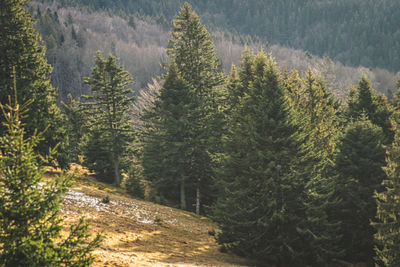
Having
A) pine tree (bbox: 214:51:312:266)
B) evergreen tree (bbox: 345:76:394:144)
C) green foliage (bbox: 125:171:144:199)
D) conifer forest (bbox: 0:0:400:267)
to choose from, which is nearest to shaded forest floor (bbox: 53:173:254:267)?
conifer forest (bbox: 0:0:400:267)

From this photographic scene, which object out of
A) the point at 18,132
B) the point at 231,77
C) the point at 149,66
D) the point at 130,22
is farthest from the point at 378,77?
the point at 18,132

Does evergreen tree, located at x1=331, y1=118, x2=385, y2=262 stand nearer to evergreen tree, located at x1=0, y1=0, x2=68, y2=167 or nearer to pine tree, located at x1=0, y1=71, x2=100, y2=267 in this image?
pine tree, located at x1=0, y1=71, x2=100, y2=267

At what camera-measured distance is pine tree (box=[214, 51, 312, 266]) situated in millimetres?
16266

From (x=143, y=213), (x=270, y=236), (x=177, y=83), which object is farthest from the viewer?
(x=177, y=83)

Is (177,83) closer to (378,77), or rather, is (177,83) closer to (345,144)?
(345,144)

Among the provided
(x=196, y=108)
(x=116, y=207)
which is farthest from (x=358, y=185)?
A: (x=116, y=207)

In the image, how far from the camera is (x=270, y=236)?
1669 cm

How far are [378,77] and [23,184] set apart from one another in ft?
492

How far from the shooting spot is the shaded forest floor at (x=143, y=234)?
1265 cm

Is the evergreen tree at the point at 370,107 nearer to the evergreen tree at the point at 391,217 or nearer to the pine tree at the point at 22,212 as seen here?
the evergreen tree at the point at 391,217

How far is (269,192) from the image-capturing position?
17.3 metres

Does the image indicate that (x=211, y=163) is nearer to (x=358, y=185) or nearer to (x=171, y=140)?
(x=171, y=140)

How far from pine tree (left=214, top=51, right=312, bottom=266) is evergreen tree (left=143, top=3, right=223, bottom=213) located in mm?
8380

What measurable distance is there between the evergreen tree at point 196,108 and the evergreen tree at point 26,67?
33.8 feet
